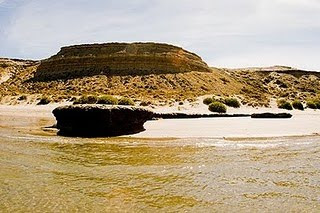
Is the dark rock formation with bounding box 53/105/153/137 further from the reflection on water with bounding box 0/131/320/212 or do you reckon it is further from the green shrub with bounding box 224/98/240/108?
the green shrub with bounding box 224/98/240/108

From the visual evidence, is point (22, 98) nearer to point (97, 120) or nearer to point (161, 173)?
point (97, 120)

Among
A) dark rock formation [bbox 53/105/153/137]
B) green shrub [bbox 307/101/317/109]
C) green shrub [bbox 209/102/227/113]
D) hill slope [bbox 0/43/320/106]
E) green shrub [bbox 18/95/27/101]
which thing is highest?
hill slope [bbox 0/43/320/106]

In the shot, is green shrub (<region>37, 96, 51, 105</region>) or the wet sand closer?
the wet sand

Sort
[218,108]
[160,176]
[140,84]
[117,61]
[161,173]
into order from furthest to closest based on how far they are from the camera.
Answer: [117,61] < [140,84] < [218,108] < [161,173] < [160,176]

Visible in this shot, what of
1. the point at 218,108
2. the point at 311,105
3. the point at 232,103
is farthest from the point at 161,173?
the point at 311,105

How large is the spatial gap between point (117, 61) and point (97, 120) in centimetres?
4378

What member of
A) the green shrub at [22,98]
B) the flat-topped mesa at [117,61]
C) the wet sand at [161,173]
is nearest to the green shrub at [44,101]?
the green shrub at [22,98]

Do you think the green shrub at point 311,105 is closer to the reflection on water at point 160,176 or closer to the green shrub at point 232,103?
the green shrub at point 232,103

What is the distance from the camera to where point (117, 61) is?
2436 inches

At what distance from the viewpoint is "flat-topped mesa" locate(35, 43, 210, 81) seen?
200ft

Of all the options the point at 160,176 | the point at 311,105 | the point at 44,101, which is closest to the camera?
the point at 160,176

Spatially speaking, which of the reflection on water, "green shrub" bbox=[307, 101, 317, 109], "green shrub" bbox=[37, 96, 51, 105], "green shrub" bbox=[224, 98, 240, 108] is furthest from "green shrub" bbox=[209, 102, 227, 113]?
"green shrub" bbox=[37, 96, 51, 105]

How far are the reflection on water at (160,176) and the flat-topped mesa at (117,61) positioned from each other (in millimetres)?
45334

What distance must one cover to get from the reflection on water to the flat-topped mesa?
45.3m
